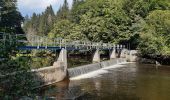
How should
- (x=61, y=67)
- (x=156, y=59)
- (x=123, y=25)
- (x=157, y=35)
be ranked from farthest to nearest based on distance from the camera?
1. (x=123, y=25)
2. (x=156, y=59)
3. (x=157, y=35)
4. (x=61, y=67)

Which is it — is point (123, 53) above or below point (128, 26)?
below

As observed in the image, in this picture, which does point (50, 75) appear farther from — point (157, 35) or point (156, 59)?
point (156, 59)

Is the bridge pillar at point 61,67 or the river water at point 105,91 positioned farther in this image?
the bridge pillar at point 61,67

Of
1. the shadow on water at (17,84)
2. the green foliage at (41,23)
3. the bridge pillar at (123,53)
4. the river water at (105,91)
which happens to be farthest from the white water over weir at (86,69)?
the green foliage at (41,23)

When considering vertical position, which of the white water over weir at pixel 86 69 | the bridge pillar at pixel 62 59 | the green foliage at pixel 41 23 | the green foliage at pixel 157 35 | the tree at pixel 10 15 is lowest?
the white water over weir at pixel 86 69

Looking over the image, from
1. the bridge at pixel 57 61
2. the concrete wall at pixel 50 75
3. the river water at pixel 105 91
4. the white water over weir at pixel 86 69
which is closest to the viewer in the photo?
the river water at pixel 105 91

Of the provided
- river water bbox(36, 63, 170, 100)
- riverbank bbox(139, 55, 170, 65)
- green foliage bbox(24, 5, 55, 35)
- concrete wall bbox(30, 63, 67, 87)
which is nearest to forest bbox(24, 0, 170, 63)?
riverbank bbox(139, 55, 170, 65)

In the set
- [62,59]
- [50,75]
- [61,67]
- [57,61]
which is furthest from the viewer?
[62,59]

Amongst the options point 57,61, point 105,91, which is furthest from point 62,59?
point 105,91

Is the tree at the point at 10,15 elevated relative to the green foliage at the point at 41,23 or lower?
lower

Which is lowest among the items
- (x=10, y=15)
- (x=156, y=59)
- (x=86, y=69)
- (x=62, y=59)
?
(x=86, y=69)

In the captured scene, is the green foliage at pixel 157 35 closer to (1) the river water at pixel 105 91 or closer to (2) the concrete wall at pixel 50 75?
(1) the river water at pixel 105 91

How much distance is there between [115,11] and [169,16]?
12.8m

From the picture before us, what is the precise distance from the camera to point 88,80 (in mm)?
34656
